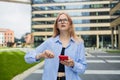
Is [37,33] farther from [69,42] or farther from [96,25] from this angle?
[69,42]

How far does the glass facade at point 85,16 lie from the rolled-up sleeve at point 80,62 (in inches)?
3849

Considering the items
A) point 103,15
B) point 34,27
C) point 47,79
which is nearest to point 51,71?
point 47,79

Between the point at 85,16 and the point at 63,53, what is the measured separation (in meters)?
100

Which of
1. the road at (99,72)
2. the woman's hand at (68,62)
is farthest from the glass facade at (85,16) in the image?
the woman's hand at (68,62)

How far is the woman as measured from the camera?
142 inches

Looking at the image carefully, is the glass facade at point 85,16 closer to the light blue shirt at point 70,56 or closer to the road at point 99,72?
the road at point 99,72

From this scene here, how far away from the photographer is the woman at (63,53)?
3615 millimetres

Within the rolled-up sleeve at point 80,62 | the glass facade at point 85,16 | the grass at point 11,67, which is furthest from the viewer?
the glass facade at point 85,16

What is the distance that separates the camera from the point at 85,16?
10344 cm

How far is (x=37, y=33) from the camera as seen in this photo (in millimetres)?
109125

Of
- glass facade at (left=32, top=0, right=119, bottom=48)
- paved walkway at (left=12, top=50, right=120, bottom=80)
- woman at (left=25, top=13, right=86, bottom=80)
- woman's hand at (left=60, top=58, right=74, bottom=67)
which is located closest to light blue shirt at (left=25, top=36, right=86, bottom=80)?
woman at (left=25, top=13, right=86, bottom=80)

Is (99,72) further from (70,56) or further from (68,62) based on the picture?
(68,62)

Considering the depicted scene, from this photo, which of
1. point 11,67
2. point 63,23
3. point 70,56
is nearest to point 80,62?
point 70,56

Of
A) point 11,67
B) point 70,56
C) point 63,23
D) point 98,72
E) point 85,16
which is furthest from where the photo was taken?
point 85,16
